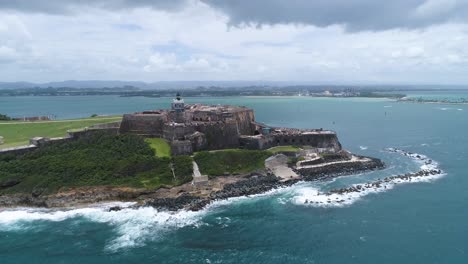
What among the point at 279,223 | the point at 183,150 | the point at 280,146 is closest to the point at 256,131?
the point at 280,146

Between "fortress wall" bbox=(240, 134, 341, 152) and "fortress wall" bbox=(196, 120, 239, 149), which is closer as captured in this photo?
"fortress wall" bbox=(196, 120, 239, 149)

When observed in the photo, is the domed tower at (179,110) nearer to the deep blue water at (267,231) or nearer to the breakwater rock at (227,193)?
the breakwater rock at (227,193)

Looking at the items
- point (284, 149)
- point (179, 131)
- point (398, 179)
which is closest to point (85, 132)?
point (179, 131)

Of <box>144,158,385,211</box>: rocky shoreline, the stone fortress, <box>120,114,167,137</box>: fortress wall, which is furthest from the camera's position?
<box>120,114,167,137</box>: fortress wall

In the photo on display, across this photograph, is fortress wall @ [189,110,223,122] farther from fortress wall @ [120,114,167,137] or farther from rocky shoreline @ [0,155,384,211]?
rocky shoreline @ [0,155,384,211]

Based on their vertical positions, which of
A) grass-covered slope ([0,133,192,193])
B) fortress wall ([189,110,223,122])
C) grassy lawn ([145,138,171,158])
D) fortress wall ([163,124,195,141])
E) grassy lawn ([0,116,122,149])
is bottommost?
grass-covered slope ([0,133,192,193])

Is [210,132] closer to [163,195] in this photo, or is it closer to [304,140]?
[304,140]

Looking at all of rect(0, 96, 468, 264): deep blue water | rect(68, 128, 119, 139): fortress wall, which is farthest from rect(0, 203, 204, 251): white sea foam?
rect(68, 128, 119, 139): fortress wall
